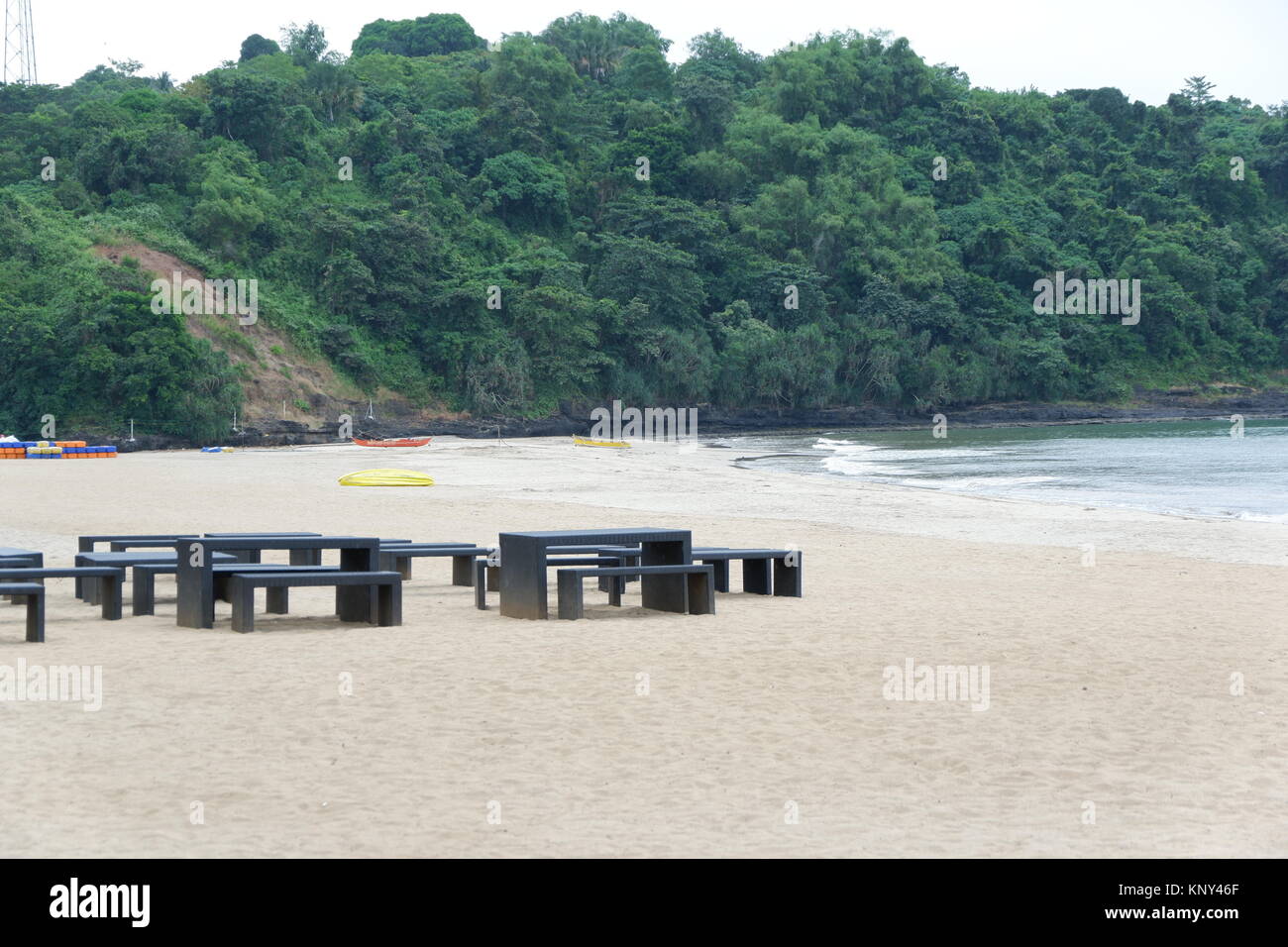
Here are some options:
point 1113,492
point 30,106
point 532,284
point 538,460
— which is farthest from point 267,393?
point 1113,492

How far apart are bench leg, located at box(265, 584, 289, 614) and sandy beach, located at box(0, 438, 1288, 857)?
0.11 metres

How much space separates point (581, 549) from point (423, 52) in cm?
11352

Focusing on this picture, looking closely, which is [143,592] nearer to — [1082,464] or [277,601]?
[277,601]

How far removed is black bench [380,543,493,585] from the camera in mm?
9953

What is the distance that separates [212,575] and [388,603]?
1151 mm

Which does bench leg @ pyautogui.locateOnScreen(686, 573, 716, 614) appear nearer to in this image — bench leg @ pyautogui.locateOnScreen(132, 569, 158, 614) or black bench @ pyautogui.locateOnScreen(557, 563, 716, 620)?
black bench @ pyautogui.locateOnScreen(557, 563, 716, 620)

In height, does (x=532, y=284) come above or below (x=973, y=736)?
above

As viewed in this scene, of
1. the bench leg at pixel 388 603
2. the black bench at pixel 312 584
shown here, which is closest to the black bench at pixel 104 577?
the black bench at pixel 312 584

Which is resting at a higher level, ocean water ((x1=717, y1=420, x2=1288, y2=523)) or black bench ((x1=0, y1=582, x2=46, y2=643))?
black bench ((x1=0, y1=582, x2=46, y2=643))

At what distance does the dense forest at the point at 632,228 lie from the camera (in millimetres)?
62062

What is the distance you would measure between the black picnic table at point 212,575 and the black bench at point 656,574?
1244 mm

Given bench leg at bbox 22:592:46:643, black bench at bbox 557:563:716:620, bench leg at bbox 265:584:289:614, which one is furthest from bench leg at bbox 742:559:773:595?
bench leg at bbox 22:592:46:643

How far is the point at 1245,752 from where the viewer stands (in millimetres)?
5125
